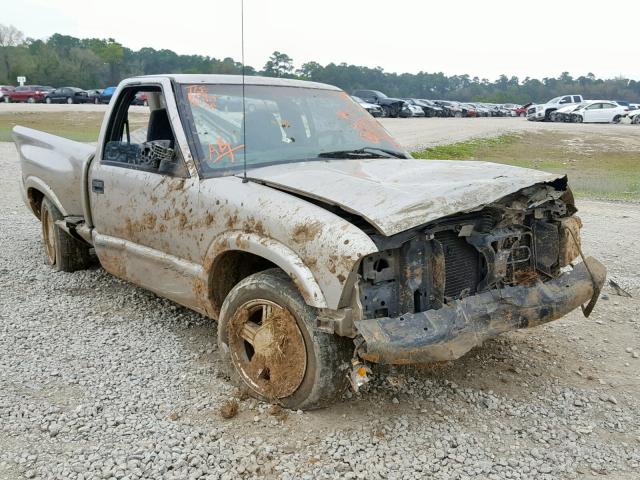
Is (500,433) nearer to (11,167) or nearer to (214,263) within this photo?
(214,263)

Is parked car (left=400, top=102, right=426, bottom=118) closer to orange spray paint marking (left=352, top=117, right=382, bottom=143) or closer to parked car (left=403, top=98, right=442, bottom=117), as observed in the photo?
parked car (left=403, top=98, right=442, bottom=117)

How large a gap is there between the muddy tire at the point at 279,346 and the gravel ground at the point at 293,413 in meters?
0.13

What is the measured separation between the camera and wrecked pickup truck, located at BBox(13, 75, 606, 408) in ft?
10.3

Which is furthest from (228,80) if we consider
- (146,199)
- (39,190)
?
(39,190)

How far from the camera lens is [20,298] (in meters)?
5.32

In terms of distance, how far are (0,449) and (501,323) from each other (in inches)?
102

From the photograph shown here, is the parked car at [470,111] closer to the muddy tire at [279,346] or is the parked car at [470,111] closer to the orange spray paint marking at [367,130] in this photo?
the orange spray paint marking at [367,130]

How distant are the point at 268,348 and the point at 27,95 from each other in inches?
1872

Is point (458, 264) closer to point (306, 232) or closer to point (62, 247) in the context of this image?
point (306, 232)

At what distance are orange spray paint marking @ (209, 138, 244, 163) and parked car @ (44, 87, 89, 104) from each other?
46370mm

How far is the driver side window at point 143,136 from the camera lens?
13.5 ft

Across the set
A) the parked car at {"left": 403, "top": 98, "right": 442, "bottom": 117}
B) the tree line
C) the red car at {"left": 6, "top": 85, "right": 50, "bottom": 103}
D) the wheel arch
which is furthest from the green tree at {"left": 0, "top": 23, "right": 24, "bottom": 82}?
the wheel arch

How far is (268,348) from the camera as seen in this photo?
3.49 m

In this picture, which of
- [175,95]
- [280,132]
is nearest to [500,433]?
[280,132]
